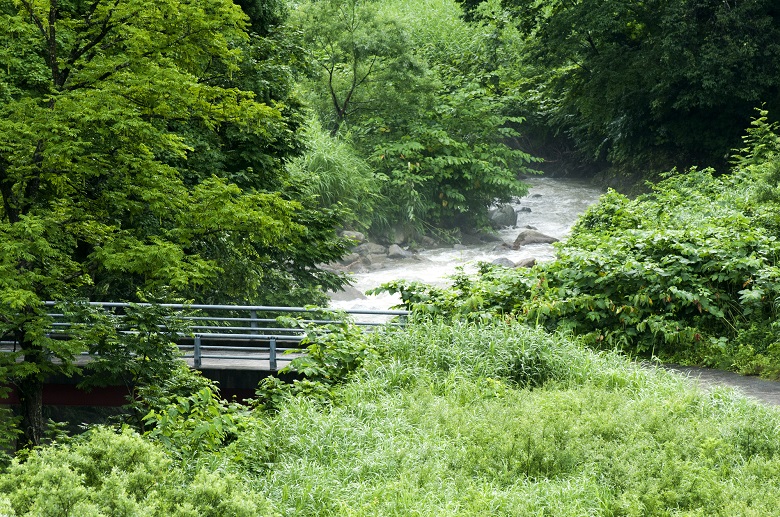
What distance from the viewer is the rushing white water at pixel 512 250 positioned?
82.2 ft

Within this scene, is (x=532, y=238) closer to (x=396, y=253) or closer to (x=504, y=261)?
(x=504, y=261)

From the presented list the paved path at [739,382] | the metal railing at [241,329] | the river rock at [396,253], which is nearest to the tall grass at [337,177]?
the river rock at [396,253]

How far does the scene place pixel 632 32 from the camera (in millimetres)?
29062

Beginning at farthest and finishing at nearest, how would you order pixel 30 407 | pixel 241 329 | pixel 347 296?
pixel 347 296
pixel 241 329
pixel 30 407

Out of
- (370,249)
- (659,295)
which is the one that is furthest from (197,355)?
(370,249)

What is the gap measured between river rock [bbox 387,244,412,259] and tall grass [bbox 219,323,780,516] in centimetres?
2017

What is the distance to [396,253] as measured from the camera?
1150 inches

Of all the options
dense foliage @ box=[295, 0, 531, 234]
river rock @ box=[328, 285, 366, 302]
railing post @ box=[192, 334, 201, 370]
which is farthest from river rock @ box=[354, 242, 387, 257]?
railing post @ box=[192, 334, 201, 370]

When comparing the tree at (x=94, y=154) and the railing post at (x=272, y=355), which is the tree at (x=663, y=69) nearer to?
the tree at (x=94, y=154)

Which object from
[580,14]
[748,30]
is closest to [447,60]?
[580,14]

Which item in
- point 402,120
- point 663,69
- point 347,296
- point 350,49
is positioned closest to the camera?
point 347,296

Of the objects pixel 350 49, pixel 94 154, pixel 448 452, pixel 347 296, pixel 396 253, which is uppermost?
pixel 350 49

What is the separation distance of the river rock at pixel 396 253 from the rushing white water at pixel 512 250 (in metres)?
0.47

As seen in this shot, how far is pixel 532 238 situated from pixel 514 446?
24.0m
